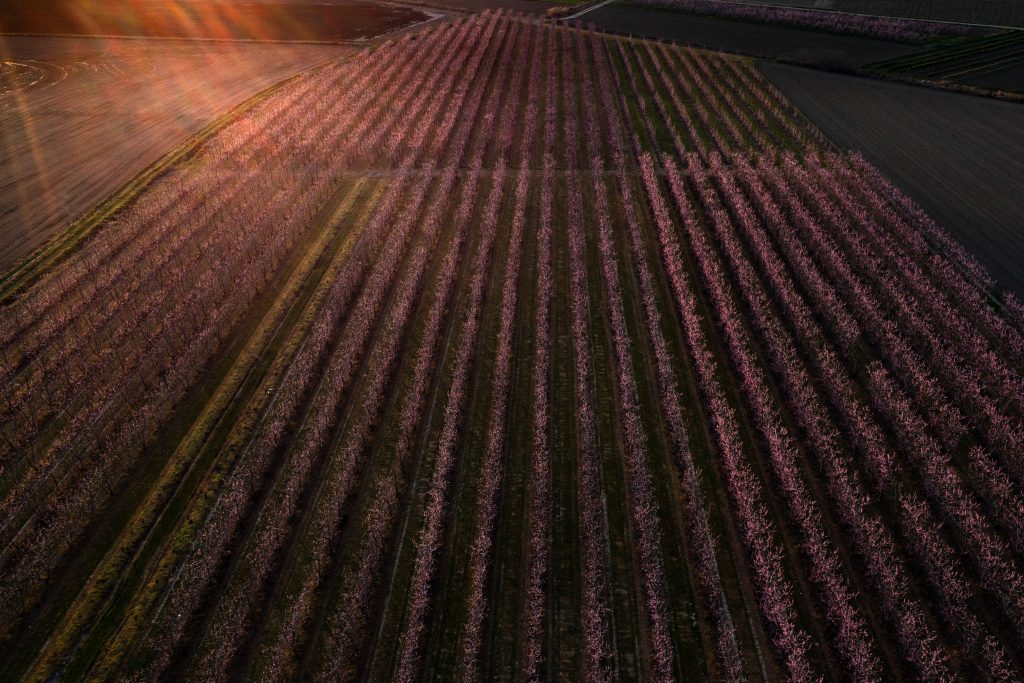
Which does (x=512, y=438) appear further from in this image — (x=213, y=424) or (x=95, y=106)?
(x=95, y=106)

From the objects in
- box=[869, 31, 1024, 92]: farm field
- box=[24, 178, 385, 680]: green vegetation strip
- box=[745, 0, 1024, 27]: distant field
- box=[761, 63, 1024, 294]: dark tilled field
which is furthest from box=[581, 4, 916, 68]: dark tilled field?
box=[24, 178, 385, 680]: green vegetation strip

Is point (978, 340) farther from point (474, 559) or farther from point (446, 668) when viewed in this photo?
point (446, 668)

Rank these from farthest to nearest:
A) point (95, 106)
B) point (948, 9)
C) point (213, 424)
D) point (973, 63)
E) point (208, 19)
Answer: point (208, 19) → point (948, 9) → point (973, 63) → point (95, 106) → point (213, 424)

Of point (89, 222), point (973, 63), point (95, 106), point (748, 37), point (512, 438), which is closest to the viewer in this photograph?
point (512, 438)

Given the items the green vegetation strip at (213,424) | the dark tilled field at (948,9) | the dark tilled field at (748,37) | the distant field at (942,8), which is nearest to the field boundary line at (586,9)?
the dark tilled field at (748,37)

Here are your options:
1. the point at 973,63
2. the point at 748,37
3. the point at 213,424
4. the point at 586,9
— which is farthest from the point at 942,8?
the point at 213,424
